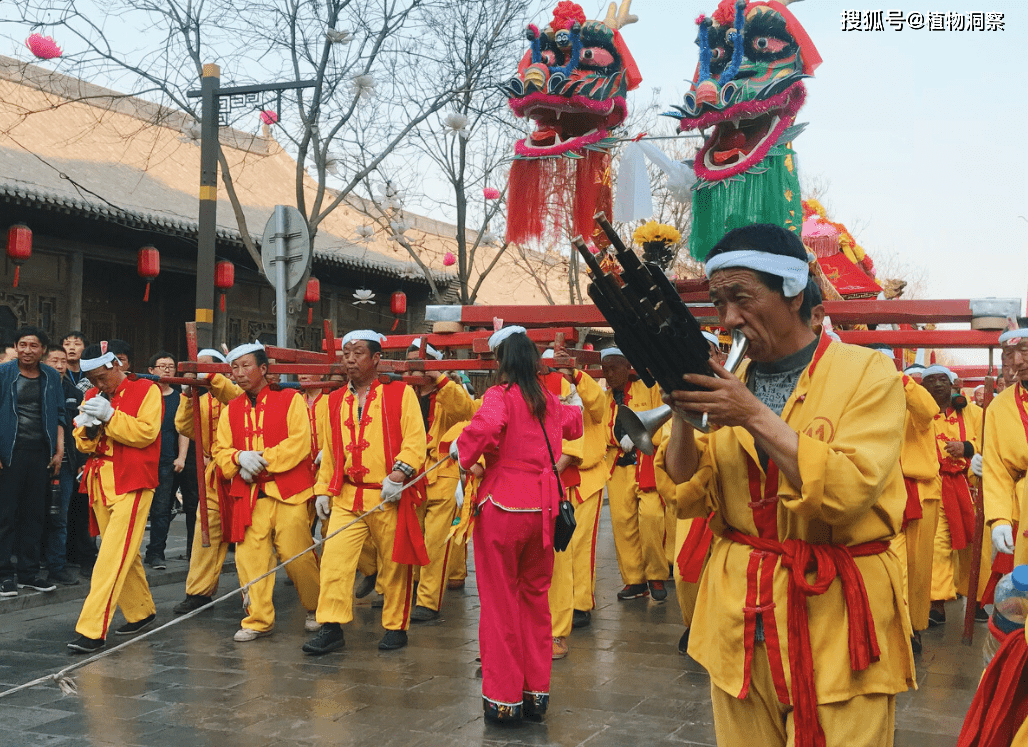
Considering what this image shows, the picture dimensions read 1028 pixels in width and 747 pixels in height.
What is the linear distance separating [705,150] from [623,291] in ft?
14.2

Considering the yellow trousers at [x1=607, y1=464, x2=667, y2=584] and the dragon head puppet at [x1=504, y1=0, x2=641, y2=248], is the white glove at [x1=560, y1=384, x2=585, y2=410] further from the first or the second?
the yellow trousers at [x1=607, y1=464, x2=667, y2=584]

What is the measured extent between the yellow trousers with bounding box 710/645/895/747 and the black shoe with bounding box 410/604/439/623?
512 centimetres

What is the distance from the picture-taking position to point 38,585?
27.3 ft

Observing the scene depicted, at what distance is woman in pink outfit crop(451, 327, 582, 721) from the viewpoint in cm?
504

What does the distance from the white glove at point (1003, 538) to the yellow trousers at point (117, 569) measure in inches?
200

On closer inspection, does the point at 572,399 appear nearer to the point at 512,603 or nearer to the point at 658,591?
the point at 512,603

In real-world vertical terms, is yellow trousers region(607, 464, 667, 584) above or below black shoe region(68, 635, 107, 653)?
above

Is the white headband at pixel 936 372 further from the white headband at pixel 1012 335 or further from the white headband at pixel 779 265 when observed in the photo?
the white headband at pixel 779 265

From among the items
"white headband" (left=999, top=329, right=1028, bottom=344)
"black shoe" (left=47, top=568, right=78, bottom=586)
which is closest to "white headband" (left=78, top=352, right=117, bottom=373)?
"black shoe" (left=47, top=568, right=78, bottom=586)

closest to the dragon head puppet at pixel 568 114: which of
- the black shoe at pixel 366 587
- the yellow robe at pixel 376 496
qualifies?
the yellow robe at pixel 376 496

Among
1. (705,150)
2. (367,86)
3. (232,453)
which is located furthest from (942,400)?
(367,86)

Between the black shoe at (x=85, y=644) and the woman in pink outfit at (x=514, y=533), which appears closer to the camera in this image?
the woman in pink outfit at (x=514, y=533)

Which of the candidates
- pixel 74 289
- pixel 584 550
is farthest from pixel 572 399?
pixel 74 289

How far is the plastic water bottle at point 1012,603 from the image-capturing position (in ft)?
7.52
